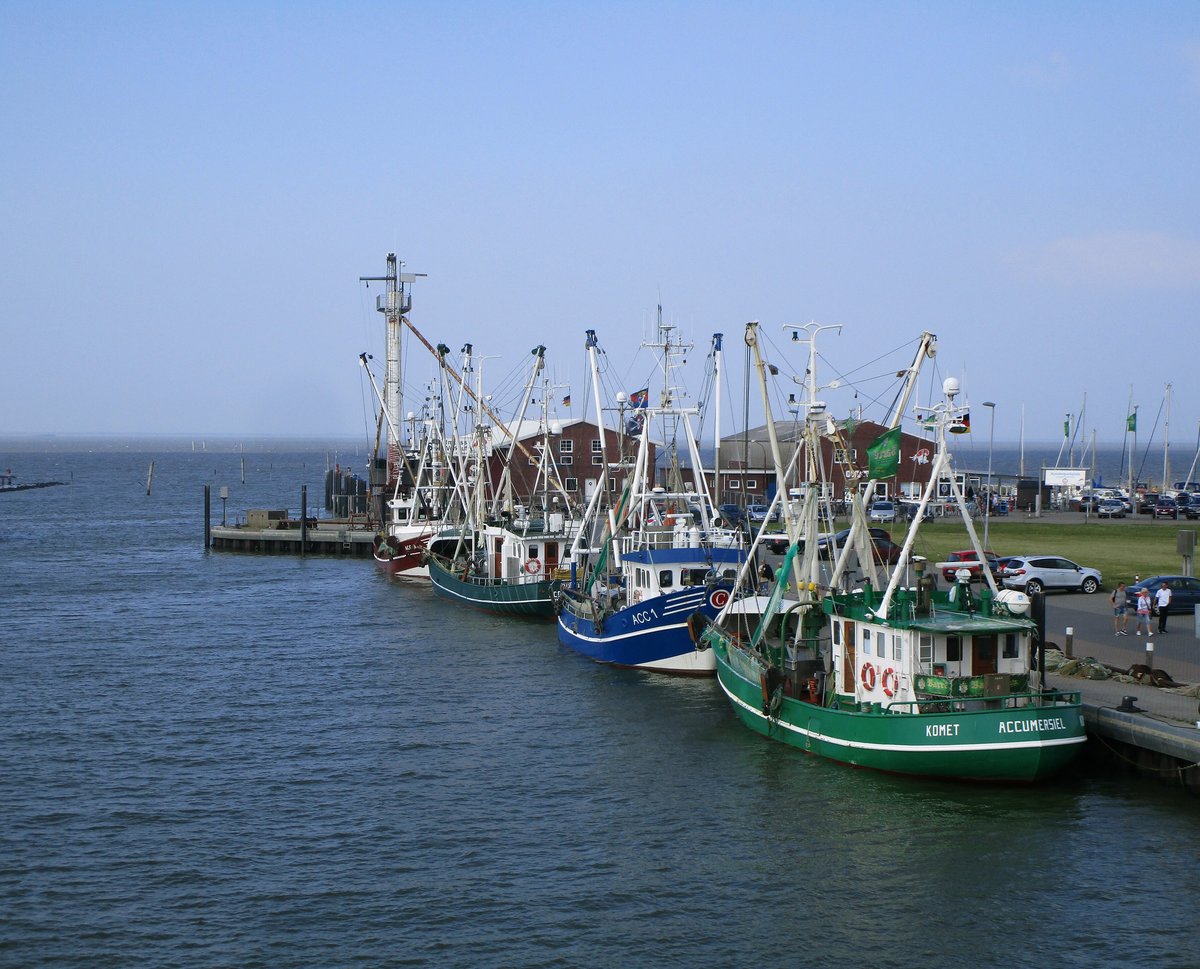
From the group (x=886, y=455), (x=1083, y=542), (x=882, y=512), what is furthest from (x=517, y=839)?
(x=882, y=512)

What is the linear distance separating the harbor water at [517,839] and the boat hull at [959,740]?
63 cm

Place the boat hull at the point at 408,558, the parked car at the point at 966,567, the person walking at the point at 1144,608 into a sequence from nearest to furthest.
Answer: the person walking at the point at 1144,608, the parked car at the point at 966,567, the boat hull at the point at 408,558

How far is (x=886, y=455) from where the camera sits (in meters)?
31.9

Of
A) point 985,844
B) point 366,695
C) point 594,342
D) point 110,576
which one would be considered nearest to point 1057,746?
point 985,844

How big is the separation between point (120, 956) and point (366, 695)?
2036 cm

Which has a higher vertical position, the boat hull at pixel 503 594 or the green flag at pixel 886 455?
the green flag at pixel 886 455

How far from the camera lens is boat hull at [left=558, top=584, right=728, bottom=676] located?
43.1 meters

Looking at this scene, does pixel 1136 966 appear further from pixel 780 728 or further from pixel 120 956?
pixel 120 956

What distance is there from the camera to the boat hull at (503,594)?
194 ft

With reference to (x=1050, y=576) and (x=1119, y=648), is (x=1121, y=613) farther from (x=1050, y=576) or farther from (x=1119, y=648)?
(x=1050, y=576)

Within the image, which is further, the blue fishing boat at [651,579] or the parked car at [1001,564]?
the parked car at [1001,564]

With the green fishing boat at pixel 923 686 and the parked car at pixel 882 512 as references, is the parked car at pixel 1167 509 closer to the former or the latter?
the parked car at pixel 882 512

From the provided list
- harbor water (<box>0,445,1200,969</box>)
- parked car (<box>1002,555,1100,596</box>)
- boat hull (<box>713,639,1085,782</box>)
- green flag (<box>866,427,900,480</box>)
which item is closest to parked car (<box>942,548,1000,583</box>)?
parked car (<box>1002,555,1100,596</box>)

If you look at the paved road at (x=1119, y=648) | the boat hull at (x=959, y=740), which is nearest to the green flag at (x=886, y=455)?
the boat hull at (x=959, y=740)
